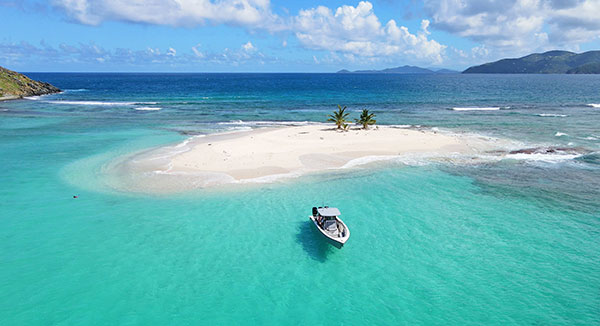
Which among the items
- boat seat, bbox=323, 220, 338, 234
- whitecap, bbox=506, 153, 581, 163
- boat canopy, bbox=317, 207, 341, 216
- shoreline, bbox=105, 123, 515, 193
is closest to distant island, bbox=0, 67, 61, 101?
shoreline, bbox=105, 123, 515, 193

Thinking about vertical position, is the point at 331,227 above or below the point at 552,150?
below

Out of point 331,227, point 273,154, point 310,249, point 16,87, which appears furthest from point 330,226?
point 16,87

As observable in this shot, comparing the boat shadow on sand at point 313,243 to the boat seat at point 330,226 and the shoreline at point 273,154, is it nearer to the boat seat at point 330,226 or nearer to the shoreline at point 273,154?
the boat seat at point 330,226

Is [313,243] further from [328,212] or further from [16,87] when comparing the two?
[16,87]

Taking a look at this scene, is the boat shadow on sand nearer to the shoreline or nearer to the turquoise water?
the turquoise water

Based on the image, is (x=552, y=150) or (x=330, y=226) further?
(x=552, y=150)

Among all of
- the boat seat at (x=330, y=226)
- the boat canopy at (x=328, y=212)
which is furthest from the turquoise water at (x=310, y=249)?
the boat canopy at (x=328, y=212)

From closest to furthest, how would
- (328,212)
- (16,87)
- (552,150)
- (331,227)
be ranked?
(331,227) → (328,212) → (552,150) → (16,87)

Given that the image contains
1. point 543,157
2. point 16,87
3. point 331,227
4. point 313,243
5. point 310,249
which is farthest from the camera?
point 16,87
